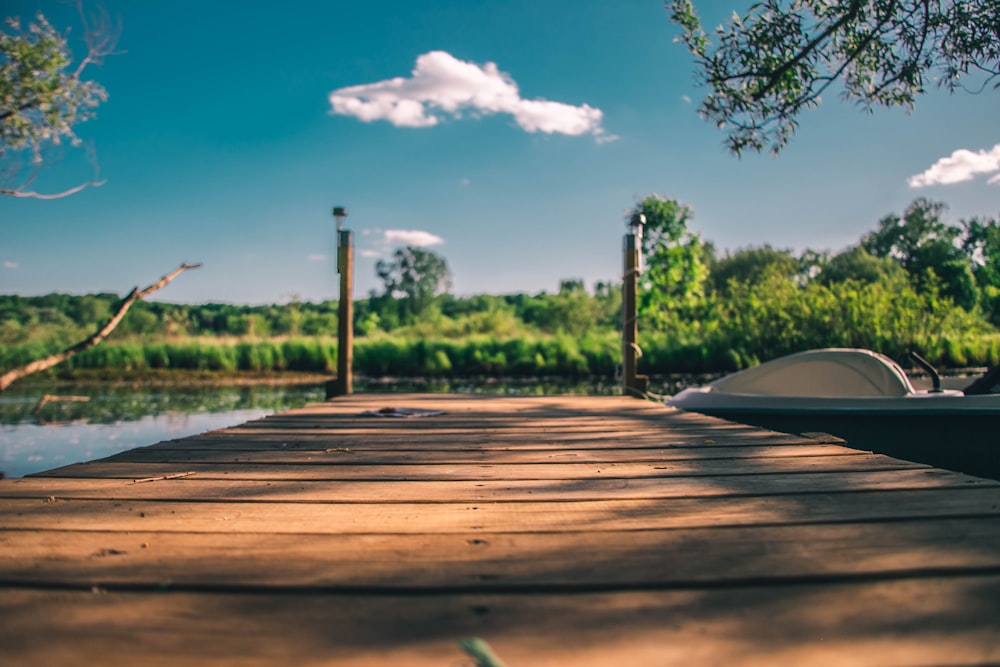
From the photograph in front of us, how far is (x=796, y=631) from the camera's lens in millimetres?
760

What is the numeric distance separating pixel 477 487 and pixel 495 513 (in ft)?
0.86

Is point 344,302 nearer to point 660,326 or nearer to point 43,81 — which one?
point 43,81

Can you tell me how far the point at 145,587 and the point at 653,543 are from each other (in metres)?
0.82

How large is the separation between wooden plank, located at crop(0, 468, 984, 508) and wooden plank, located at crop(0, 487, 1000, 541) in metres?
0.05

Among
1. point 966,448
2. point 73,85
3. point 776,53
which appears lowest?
point 966,448

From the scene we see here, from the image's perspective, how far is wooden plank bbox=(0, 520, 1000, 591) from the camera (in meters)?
0.91

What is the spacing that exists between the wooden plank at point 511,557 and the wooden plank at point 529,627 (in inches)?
1.6

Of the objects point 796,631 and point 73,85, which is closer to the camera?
point 796,631

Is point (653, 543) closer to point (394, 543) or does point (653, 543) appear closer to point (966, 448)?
point (394, 543)

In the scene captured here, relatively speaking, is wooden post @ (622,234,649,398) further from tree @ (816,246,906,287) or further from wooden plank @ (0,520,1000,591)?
tree @ (816,246,906,287)

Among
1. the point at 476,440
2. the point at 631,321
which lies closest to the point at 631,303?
the point at 631,321

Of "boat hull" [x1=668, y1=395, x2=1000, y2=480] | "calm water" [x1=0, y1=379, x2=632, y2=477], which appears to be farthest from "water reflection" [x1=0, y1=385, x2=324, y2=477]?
"boat hull" [x1=668, y1=395, x2=1000, y2=480]

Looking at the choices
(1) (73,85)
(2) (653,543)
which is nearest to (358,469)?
(2) (653,543)

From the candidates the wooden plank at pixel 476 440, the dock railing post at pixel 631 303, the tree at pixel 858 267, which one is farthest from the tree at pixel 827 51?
the tree at pixel 858 267
